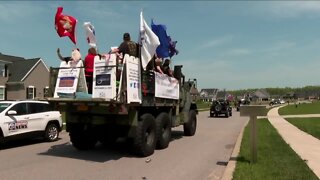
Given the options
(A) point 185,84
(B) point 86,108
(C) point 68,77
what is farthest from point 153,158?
(A) point 185,84

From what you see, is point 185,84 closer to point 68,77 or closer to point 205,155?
point 205,155

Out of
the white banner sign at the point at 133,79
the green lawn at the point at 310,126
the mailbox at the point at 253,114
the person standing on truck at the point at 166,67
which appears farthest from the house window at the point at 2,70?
the mailbox at the point at 253,114

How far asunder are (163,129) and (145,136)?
1.82 metres

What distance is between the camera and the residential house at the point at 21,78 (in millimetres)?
48719

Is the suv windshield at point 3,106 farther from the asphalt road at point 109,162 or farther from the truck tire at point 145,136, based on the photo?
the truck tire at point 145,136

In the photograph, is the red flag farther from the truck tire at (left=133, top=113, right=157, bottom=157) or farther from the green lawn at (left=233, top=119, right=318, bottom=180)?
the green lawn at (left=233, top=119, right=318, bottom=180)

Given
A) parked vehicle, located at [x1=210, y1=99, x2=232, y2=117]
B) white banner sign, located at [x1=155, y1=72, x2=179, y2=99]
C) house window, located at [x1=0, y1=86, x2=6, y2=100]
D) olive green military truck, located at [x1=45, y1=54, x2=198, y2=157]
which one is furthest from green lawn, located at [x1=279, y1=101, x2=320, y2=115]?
olive green military truck, located at [x1=45, y1=54, x2=198, y2=157]

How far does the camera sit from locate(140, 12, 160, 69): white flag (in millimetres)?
11555

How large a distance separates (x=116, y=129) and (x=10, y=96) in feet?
132

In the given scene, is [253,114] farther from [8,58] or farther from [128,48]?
[8,58]

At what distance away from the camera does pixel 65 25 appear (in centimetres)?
1220

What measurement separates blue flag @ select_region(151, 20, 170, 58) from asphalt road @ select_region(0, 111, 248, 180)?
2.94 meters

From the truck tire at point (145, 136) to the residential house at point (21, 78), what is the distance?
3711cm

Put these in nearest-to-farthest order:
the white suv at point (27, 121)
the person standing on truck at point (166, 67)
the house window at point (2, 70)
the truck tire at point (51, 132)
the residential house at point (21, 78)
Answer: the white suv at point (27, 121) < the person standing on truck at point (166, 67) < the truck tire at point (51, 132) < the residential house at point (21, 78) < the house window at point (2, 70)
